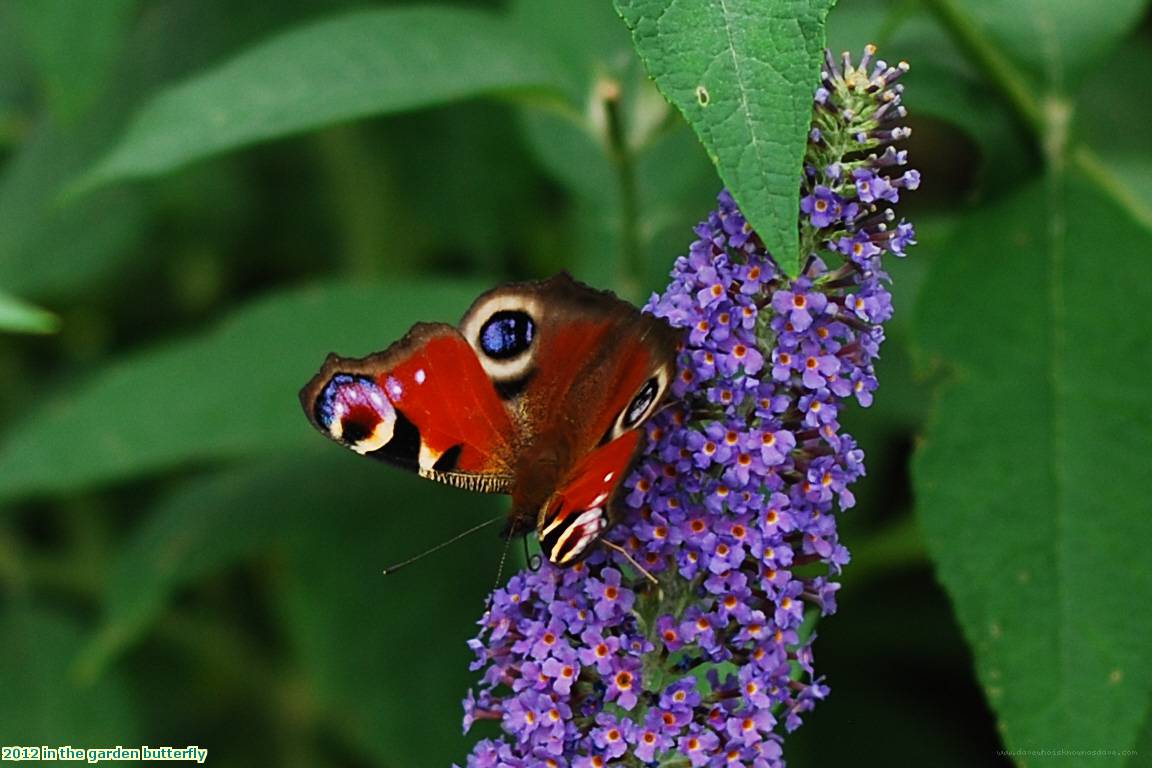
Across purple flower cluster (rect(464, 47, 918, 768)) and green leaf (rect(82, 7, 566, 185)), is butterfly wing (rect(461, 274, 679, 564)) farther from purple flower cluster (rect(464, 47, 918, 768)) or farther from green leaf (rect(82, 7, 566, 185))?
green leaf (rect(82, 7, 566, 185))

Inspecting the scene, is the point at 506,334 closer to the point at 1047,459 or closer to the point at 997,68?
the point at 1047,459

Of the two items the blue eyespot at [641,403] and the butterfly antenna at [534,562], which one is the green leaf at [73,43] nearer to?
the butterfly antenna at [534,562]

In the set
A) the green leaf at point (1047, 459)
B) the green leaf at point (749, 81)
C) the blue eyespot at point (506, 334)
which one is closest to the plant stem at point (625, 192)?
the green leaf at point (1047, 459)

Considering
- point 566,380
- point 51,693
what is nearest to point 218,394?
point 51,693

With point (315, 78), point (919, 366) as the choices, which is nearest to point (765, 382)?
point (919, 366)

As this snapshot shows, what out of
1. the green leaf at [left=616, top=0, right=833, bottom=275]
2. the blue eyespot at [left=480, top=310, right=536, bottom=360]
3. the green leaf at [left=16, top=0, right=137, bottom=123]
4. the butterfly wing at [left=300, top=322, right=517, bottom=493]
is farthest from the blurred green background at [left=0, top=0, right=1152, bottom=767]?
the green leaf at [left=616, top=0, right=833, bottom=275]

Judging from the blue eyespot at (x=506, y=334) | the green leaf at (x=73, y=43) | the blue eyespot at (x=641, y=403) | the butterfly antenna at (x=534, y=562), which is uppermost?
the green leaf at (x=73, y=43)

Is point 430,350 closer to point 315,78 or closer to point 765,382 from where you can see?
point 765,382
